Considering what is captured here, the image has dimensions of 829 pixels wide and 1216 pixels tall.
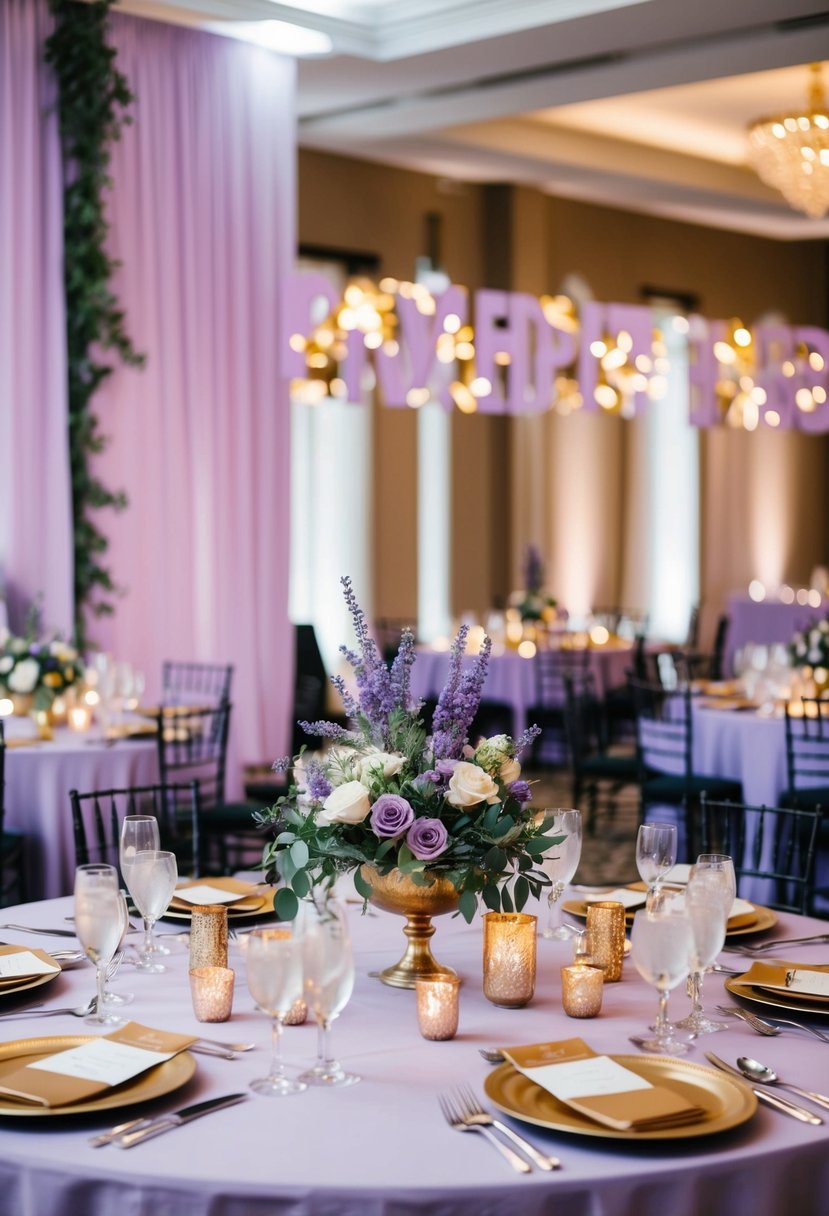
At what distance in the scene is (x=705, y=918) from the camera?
2.04m

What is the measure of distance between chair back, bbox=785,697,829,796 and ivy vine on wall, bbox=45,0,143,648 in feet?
11.1

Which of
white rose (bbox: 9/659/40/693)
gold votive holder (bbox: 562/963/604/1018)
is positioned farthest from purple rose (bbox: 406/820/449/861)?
white rose (bbox: 9/659/40/693)

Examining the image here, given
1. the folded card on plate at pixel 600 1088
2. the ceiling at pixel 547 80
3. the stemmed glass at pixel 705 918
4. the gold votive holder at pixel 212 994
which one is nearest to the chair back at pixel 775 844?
the stemmed glass at pixel 705 918

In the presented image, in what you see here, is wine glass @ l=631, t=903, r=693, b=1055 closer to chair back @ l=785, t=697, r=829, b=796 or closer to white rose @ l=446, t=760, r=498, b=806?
white rose @ l=446, t=760, r=498, b=806

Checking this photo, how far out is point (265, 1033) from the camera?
7.14 feet

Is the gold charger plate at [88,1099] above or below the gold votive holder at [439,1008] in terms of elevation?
below

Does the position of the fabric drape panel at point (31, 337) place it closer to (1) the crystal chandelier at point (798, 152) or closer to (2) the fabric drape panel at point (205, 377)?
(2) the fabric drape panel at point (205, 377)

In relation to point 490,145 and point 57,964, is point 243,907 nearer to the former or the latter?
point 57,964

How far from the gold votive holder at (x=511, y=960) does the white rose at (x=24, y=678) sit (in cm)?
350

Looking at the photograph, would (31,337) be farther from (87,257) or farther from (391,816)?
(391,816)

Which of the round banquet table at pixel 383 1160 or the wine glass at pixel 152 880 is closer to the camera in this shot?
the round banquet table at pixel 383 1160

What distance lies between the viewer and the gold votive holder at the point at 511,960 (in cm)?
230

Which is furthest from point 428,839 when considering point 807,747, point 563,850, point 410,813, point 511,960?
point 807,747

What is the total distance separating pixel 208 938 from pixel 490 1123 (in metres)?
0.68
